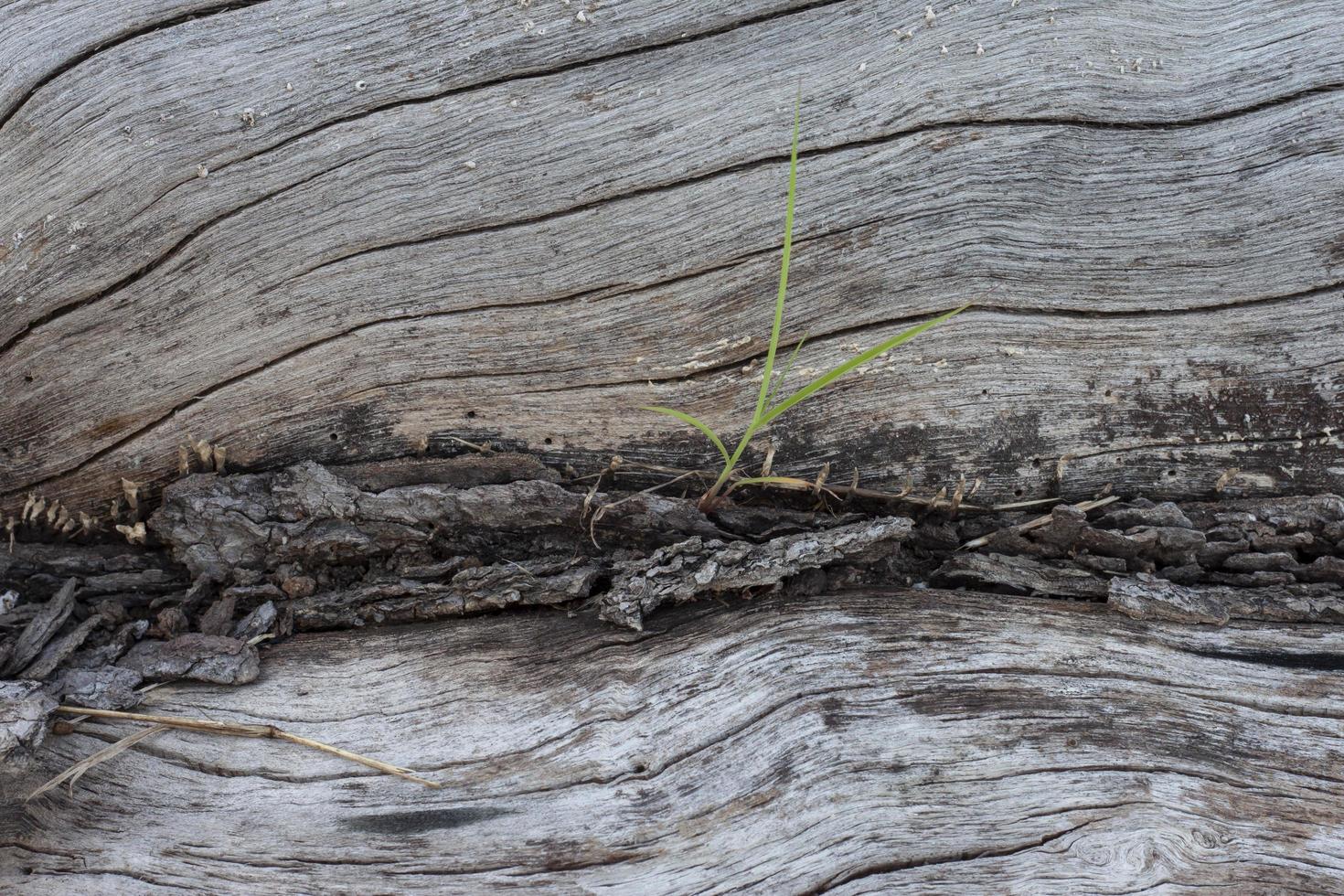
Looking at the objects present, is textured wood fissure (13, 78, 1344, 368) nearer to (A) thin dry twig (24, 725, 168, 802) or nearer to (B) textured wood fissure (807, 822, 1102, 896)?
(A) thin dry twig (24, 725, 168, 802)

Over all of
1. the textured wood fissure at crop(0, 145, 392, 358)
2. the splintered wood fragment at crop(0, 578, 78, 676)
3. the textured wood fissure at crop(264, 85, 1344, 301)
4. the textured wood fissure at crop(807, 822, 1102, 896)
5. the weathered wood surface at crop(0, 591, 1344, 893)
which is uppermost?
the textured wood fissure at crop(0, 145, 392, 358)

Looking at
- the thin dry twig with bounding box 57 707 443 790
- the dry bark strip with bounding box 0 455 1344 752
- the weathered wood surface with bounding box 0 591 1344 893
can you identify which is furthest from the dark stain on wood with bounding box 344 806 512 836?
the dry bark strip with bounding box 0 455 1344 752

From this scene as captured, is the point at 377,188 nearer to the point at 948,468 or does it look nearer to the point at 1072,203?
the point at 948,468

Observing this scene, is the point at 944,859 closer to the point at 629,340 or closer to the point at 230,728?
the point at 629,340

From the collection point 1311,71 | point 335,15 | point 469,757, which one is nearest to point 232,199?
point 335,15

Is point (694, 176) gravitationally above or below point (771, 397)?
above

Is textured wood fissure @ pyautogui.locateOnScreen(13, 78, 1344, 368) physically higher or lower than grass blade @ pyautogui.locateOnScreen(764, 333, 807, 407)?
higher

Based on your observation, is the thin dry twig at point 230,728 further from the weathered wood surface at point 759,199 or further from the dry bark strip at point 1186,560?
the dry bark strip at point 1186,560

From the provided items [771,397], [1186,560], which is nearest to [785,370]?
[771,397]
